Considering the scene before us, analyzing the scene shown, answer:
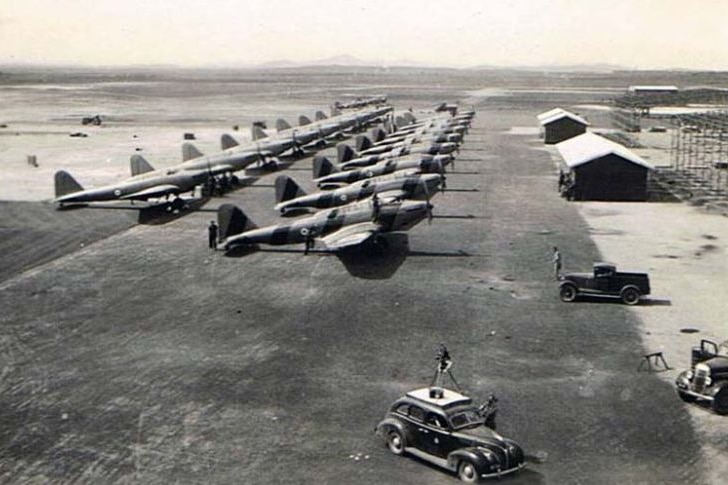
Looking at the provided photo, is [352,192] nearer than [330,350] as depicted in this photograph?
No

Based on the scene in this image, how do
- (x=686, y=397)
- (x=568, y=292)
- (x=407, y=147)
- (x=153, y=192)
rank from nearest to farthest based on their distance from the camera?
(x=686, y=397)
(x=568, y=292)
(x=153, y=192)
(x=407, y=147)

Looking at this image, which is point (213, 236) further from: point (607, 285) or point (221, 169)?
point (607, 285)

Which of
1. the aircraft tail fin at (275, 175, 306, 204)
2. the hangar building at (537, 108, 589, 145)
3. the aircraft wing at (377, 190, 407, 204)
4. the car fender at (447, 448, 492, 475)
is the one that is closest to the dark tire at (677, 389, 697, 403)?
the car fender at (447, 448, 492, 475)

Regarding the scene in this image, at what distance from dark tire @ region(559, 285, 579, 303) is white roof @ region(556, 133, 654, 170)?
26.0m

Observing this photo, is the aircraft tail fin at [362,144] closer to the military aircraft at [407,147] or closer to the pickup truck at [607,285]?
the military aircraft at [407,147]

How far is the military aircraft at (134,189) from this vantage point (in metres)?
56.1

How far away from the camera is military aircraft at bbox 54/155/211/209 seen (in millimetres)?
56094

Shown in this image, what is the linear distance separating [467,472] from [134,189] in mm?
42941

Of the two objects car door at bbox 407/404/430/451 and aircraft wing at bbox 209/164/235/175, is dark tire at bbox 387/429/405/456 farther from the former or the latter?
aircraft wing at bbox 209/164/235/175

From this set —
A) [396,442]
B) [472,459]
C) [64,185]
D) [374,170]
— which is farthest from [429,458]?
[64,185]

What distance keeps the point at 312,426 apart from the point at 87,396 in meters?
7.60

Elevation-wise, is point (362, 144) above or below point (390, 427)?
above

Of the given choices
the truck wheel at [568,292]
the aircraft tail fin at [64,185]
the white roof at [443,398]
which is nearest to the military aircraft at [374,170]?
the aircraft tail fin at [64,185]

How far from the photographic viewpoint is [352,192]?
50469 mm
